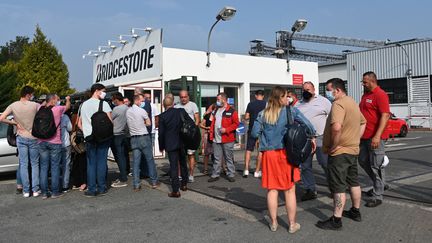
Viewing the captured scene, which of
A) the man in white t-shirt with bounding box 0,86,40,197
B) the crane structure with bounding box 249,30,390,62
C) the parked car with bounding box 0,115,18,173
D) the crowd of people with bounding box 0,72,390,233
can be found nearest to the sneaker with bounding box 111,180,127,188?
the crowd of people with bounding box 0,72,390,233

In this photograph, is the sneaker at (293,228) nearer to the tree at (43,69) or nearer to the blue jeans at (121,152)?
the blue jeans at (121,152)

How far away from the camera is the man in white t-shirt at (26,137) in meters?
7.02

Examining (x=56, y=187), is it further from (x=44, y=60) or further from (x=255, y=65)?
(x=44, y=60)

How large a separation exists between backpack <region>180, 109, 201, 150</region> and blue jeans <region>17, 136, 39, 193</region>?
2498 mm

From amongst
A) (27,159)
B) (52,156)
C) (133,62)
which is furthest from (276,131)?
(133,62)

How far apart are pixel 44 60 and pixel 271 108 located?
940 inches

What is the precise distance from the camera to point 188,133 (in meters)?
6.99

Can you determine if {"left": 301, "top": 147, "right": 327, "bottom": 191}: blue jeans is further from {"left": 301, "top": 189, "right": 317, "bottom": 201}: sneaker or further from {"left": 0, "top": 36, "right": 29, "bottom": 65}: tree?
{"left": 0, "top": 36, "right": 29, "bottom": 65}: tree

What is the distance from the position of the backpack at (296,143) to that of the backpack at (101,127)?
354 cm

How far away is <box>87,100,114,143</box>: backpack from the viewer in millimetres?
6957

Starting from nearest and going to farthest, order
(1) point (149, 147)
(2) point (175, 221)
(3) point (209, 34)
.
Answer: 1. (2) point (175, 221)
2. (1) point (149, 147)
3. (3) point (209, 34)

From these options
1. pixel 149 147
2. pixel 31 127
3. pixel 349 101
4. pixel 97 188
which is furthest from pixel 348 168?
Answer: pixel 31 127

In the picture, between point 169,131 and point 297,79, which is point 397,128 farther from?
point 169,131

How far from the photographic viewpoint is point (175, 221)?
539cm
